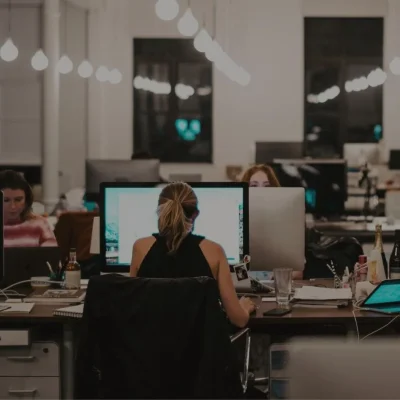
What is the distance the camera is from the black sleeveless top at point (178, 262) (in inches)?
117

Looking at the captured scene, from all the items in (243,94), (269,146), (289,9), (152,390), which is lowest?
(152,390)

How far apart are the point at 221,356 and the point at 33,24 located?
8.32 m

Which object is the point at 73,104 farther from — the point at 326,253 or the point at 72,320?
the point at 72,320

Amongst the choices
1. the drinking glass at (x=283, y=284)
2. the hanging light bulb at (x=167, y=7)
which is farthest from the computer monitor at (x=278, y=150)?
the drinking glass at (x=283, y=284)

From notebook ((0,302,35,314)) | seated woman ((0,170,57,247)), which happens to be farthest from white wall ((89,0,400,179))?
notebook ((0,302,35,314))

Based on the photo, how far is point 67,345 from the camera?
10.5ft

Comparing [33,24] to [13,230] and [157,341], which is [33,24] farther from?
[157,341]

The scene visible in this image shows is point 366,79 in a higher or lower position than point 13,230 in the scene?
higher

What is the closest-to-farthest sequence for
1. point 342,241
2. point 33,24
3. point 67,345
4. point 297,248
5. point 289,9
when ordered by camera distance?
point 67,345
point 297,248
point 342,241
point 33,24
point 289,9

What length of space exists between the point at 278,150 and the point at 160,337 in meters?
7.96

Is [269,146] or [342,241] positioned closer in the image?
[342,241]

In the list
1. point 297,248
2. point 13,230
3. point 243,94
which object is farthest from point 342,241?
point 243,94

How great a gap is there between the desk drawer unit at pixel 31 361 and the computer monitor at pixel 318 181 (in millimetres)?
3416

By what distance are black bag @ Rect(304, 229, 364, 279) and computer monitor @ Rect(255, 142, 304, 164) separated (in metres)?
4.73
